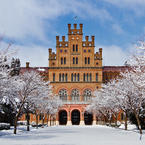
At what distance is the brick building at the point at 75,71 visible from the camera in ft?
247

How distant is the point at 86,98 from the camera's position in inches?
2970

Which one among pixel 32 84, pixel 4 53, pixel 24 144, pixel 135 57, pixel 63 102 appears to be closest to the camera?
pixel 24 144

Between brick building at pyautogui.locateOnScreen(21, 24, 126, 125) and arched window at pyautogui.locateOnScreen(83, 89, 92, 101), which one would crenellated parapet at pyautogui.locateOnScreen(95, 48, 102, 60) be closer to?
brick building at pyautogui.locateOnScreen(21, 24, 126, 125)

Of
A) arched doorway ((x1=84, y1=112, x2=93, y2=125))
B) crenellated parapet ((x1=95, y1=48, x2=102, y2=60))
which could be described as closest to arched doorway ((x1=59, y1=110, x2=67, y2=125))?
arched doorway ((x1=84, y1=112, x2=93, y2=125))

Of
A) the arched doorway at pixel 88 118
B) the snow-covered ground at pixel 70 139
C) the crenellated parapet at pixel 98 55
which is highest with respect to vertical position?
the crenellated parapet at pixel 98 55

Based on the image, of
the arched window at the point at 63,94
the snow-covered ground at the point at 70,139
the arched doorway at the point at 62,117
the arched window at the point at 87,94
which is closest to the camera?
the snow-covered ground at the point at 70,139

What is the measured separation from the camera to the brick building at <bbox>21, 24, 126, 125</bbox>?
75.3 metres

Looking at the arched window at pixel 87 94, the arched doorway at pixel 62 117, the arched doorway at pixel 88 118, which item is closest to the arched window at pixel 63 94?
the arched doorway at pixel 62 117

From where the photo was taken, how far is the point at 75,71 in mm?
75625

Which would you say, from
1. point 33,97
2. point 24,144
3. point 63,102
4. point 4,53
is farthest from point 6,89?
point 63,102

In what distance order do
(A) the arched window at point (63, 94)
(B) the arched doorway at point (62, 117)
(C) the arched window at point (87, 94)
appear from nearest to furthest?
(A) the arched window at point (63, 94) < (C) the arched window at point (87, 94) < (B) the arched doorway at point (62, 117)

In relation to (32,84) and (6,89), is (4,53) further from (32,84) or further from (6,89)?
(32,84)

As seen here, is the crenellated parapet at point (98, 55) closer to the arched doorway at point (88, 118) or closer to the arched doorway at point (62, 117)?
the arched doorway at point (88, 118)

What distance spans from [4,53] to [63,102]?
174ft
